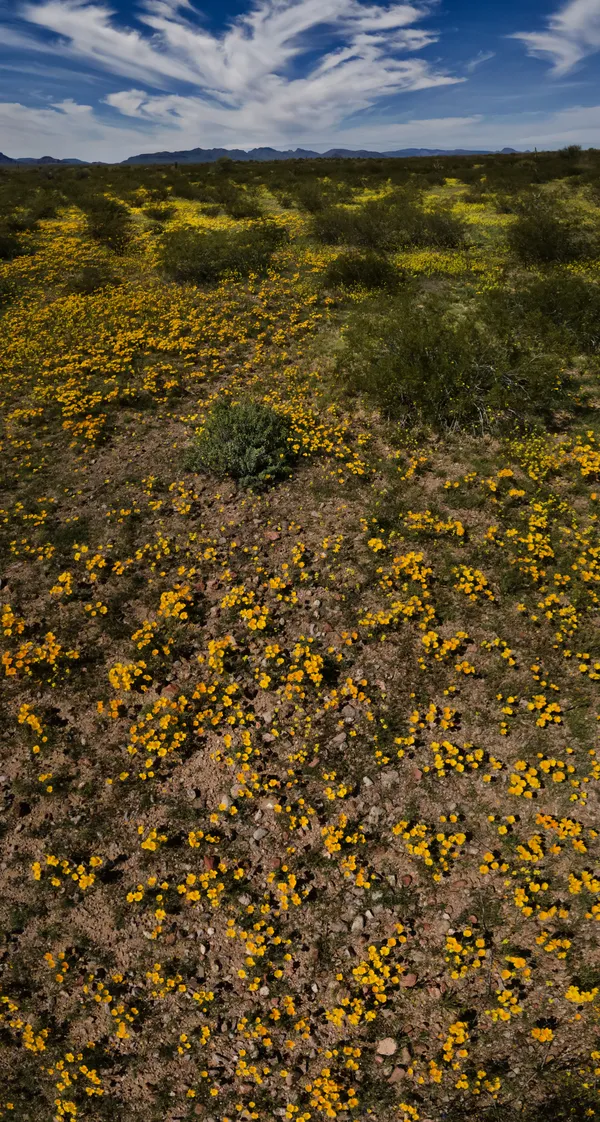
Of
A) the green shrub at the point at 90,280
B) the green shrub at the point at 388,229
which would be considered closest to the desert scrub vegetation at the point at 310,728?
the green shrub at the point at 90,280

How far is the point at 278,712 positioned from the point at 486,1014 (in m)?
3.49

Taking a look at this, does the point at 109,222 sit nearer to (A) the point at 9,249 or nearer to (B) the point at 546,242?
(A) the point at 9,249

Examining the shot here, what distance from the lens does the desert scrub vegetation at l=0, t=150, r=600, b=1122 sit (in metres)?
4.79

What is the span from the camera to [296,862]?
568 centimetres

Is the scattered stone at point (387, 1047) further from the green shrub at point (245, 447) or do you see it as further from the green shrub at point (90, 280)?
the green shrub at point (90, 280)

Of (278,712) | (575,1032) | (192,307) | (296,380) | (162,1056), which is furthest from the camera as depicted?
(192,307)

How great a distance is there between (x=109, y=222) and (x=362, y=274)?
14.8m

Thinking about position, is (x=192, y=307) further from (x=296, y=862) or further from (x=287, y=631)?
(x=296, y=862)

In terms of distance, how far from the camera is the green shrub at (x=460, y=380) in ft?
33.8

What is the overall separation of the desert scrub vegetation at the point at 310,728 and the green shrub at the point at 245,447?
0.07m

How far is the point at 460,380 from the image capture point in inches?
409

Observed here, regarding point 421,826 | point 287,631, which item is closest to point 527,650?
point 421,826

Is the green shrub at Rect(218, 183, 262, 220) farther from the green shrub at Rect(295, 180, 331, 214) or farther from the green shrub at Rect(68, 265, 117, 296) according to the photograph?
the green shrub at Rect(68, 265, 117, 296)

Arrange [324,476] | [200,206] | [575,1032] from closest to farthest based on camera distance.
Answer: [575,1032], [324,476], [200,206]
